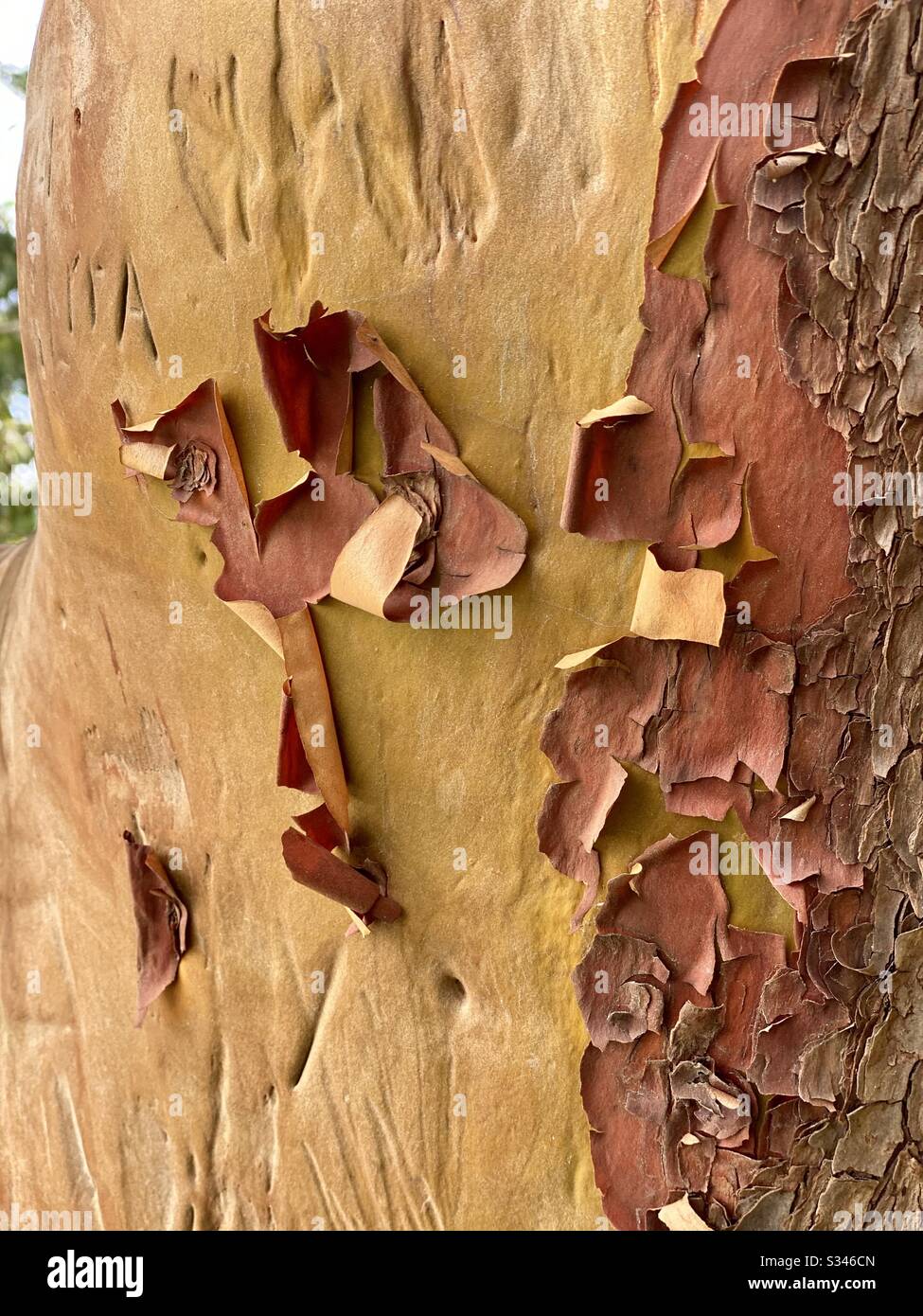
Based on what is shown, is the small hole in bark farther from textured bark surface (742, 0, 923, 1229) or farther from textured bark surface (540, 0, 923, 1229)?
textured bark surface (742, 0, 923, 1229)

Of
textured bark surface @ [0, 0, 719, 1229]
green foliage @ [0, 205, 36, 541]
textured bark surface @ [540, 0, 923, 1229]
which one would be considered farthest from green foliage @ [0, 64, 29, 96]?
textured bark surface @ [540, 0, 923, 1229]

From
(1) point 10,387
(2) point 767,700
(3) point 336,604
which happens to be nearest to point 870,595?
(2) point 767,700

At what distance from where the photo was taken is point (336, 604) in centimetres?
76

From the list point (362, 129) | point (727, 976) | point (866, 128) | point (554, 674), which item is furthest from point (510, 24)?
point (727, 976)

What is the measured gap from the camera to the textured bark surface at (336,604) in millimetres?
689

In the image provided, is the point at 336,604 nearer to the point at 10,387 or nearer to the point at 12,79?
the point at 12,79

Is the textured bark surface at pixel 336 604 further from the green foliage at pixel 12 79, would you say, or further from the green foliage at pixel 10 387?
the green foliage at pixel 10 387

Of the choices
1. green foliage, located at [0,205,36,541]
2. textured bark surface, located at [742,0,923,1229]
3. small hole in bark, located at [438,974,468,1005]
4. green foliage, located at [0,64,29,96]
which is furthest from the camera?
green foliage, located at [0,205,36,541]

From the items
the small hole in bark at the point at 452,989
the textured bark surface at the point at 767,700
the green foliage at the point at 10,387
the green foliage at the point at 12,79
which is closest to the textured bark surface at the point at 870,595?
the textured bark surface at the point at 767,700

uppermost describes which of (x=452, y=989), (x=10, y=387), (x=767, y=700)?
(x=10, y=387)

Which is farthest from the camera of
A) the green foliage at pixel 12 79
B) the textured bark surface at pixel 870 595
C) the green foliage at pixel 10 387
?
the green foliage at pixel 10 387

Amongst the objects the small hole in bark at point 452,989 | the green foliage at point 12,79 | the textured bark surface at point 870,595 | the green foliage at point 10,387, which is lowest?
the small hole in bark at point 452,989

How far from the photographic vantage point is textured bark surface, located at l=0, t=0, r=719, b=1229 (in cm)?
69

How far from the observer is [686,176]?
0.65m
